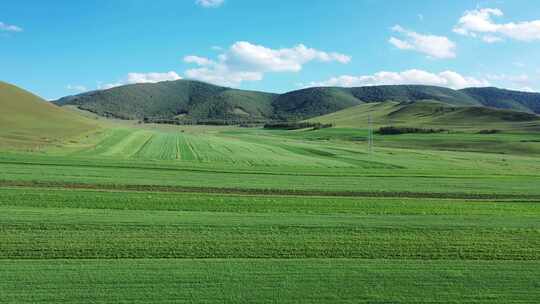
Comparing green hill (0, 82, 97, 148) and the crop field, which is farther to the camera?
green hill (0, 82, 97, 148)

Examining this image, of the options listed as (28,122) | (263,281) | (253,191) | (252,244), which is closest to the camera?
(263,281)

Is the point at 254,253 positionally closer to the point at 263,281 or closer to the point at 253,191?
the point at 263,281

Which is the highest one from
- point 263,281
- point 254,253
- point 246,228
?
point 246,228

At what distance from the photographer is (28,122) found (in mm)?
79062

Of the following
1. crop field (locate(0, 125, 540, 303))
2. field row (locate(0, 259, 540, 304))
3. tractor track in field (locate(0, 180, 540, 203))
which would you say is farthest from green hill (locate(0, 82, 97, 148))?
field row (locate(0, 259, 540, 304))

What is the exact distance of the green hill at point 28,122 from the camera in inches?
2408

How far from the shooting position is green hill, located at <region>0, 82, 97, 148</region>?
61.2 meters

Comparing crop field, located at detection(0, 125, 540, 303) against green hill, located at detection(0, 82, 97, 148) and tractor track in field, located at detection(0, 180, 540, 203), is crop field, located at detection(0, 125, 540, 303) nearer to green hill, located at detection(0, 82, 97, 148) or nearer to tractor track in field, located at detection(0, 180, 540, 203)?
tractor track in field, located at detection(0, 180, 540, 203)

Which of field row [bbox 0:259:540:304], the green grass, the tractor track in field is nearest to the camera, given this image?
field row [bbox 0:259:540:304]

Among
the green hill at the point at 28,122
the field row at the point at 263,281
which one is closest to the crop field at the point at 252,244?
the field row at the point at 263,281

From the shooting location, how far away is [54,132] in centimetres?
7306

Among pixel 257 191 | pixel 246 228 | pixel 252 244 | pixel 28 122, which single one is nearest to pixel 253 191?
pixel 257 191

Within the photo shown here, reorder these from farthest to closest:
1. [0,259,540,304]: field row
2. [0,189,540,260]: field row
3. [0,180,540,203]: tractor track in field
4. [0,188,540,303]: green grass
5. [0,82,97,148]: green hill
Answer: [0,82,97,148]: green hill < [0,180,540,203]: tractor track in field < [0,189,540,260]: field row < [0,188,540,303]: green grass < [0,259,540,304]: field row

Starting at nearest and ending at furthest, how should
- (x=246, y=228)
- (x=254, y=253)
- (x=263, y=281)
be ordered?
(x=263, y=281)
(x=254, y=253)
(x=246, y=228)
